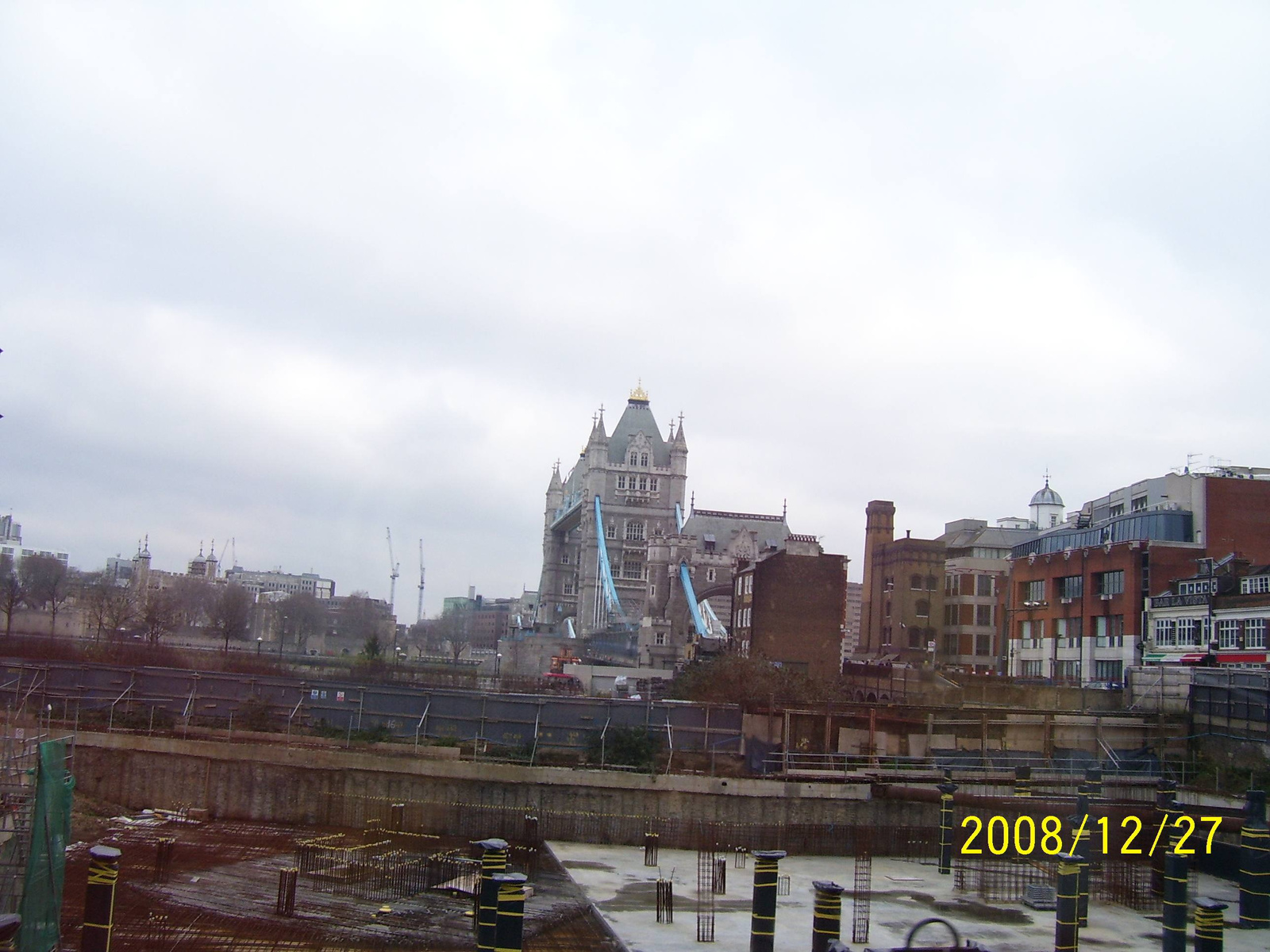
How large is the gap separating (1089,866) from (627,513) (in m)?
130

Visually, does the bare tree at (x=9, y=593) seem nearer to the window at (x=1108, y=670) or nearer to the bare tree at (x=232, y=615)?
the bare tree at (x=232, y=615)

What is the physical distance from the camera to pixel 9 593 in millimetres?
96625

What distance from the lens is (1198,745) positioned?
3866 cm

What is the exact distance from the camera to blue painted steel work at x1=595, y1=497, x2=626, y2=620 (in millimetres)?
139875

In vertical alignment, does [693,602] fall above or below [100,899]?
above

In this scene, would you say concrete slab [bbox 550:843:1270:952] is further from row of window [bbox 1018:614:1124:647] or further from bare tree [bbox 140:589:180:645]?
bare tree [bbox 140:589:180:645]

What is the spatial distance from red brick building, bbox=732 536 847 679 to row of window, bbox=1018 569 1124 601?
12.0m

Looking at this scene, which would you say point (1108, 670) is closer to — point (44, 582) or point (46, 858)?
point (46, 858)

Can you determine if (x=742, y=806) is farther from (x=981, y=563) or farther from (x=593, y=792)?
(x=981, y=563)

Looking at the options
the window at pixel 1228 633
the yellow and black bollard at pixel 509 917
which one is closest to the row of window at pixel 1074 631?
the window at pixel 1228 633

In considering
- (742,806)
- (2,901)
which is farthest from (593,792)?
(2,901)

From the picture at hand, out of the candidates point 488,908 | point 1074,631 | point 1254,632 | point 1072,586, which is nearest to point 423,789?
point 488,908

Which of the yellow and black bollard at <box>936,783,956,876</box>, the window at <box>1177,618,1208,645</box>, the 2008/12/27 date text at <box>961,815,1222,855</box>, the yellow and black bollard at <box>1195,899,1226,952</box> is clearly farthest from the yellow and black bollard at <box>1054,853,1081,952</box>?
the window at <box>1177,618,1208,645</box>

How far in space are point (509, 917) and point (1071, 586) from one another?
61.7 meters
